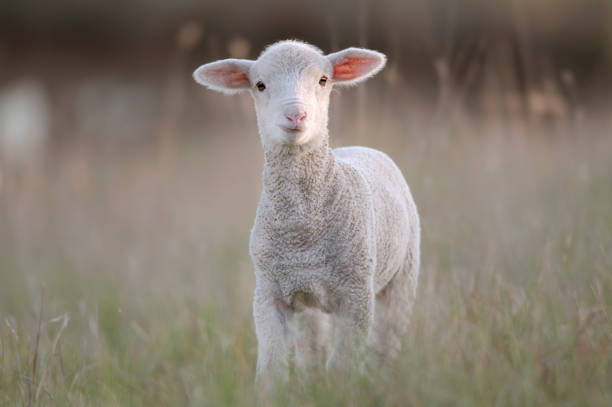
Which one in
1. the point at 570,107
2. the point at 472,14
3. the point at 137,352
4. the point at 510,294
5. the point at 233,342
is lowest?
the point at 137,352

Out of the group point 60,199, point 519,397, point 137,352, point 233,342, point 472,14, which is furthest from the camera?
point 472,14

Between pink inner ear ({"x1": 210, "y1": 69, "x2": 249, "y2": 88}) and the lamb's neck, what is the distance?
0.41m

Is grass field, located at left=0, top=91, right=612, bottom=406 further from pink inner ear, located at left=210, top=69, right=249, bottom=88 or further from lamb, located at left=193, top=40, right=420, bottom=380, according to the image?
pink inner ear, located at left=210, top=69, right=249, bottom=88

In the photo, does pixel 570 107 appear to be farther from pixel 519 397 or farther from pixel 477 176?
pixel 519 397

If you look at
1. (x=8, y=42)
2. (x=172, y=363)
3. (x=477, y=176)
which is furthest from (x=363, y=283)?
(x=8, y=42)

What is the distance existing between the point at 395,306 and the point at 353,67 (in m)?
1.27

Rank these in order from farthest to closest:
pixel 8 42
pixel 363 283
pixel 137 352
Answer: pixel 8 42
pixel 137 352
pixel 363 283

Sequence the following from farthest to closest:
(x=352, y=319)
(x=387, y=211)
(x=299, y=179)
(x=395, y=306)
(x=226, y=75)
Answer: (x=395, y=306) → (x=387, y=211) → (x=226, y=75) → (x=299, y=179) → (x=352, y=319)

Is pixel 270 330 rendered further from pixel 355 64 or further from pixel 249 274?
pixel 249 274

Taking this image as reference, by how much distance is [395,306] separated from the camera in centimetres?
355

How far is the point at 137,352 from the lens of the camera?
4211 millimetres

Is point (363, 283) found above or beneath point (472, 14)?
beneath

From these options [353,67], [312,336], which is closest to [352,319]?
[312,336]

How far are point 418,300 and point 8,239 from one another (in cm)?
525
